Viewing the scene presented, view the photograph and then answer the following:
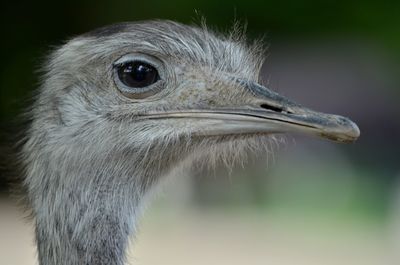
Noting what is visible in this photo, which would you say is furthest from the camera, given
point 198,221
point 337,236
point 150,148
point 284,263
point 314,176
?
point 314,176

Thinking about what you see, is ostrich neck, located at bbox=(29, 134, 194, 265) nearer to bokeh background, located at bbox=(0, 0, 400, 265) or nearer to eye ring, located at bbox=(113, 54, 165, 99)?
eye ring, located at bbox=(113, 54, 165, 99)

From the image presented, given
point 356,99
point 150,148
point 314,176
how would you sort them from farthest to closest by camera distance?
point 356,99 → point 314,176 → point 150,148

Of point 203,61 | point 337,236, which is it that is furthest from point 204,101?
point 337,236

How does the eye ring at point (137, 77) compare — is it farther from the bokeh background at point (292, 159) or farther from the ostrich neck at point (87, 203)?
the bokeh background at point (292, 159)

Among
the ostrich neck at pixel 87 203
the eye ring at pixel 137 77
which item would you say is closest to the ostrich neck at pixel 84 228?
the ostrich neck at pixel 87 203

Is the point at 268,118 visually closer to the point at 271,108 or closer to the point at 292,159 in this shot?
the point at 271,108

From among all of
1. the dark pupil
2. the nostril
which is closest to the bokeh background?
the dark pupil

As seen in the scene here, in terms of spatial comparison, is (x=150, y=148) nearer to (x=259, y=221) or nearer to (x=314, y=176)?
(x=259, y=221)
